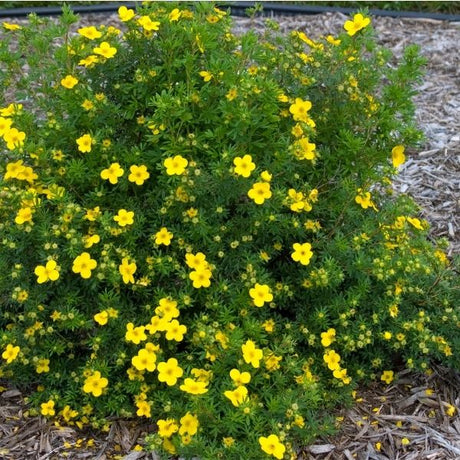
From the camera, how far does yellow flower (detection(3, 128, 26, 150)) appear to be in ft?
9.73

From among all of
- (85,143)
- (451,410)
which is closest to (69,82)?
(85,143)

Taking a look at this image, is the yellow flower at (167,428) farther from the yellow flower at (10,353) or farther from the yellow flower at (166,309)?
the yellow flower at (10,353)

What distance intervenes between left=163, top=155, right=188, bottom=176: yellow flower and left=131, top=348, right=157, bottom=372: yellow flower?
0.68 meters

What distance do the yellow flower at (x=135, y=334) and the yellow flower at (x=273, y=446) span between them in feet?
1.94

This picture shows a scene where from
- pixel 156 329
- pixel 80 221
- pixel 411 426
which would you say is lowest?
pixel 411 426

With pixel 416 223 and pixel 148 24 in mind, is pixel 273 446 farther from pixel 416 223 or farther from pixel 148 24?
pixel 148 24

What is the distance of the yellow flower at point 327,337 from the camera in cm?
303

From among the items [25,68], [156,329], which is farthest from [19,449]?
[25,68]

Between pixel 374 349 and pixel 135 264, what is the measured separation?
3.71 ft

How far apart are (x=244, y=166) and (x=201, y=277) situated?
0.46m

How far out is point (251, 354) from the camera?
2.74m

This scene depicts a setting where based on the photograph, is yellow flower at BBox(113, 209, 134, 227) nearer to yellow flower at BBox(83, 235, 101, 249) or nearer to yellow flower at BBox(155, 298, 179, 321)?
yellow flower at BBox(83, 235, 101, 249)

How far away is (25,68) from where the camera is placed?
5.49 metres

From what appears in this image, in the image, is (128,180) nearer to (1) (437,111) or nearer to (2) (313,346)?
(2) (313,346)
